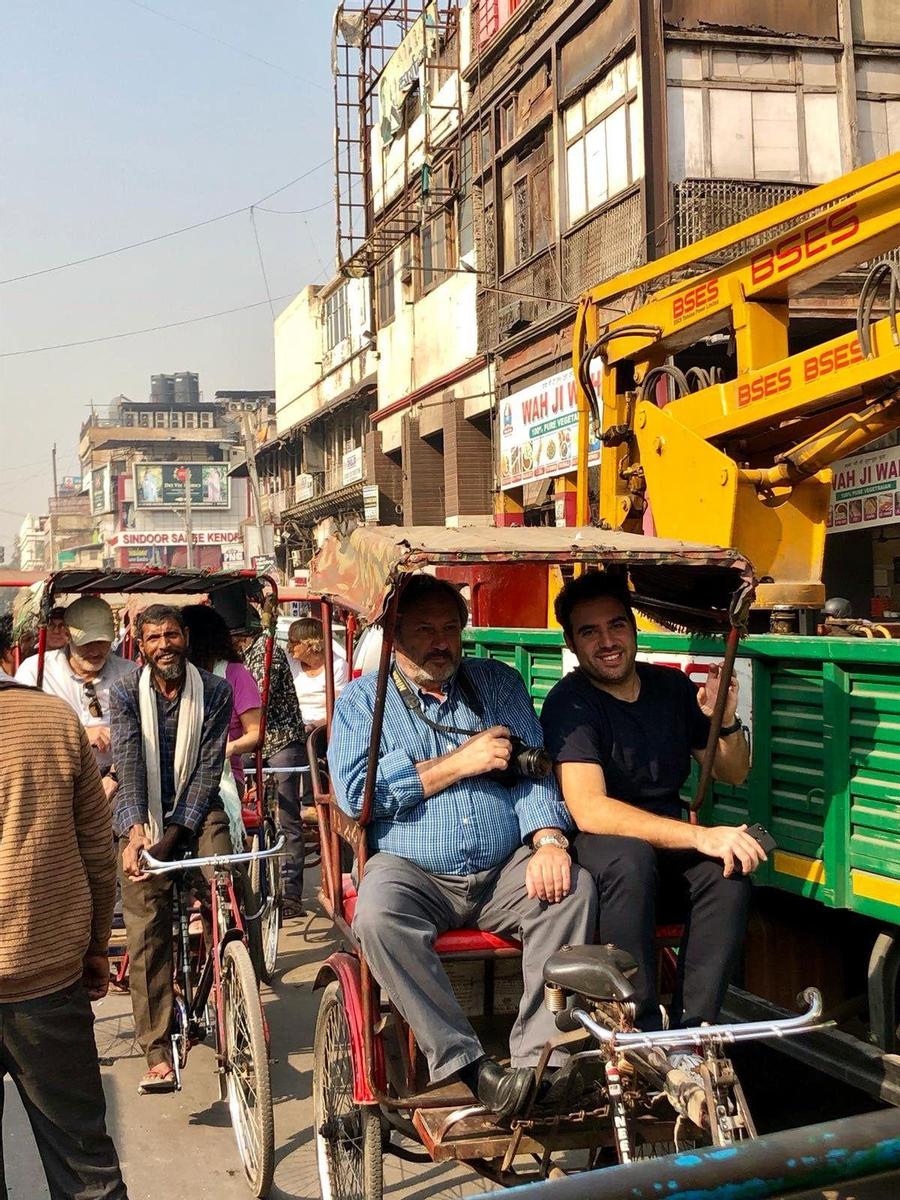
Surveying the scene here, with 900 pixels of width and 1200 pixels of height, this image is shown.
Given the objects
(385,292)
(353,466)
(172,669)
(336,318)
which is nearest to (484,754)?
(172,669)

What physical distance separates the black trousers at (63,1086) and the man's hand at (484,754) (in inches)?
50.0

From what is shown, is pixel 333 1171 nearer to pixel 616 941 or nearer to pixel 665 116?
pixel 616 941

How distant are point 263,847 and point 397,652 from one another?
2803 mm

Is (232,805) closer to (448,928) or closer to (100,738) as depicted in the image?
(100,738)

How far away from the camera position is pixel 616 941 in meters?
3.67

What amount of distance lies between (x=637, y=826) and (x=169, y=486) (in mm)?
89671

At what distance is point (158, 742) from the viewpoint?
17.4 feet

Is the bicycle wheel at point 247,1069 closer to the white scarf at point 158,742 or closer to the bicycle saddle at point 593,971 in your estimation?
the white scarf at point 158,742

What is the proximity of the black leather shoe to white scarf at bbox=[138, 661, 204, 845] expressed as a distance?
2.21 m

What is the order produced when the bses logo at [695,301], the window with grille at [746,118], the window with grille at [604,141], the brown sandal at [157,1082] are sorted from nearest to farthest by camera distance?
1. the brown sandal at [157,1082]
2. the bses logo at [695,301]
3. the window with grille at [746,118]
4. the window with grille at [604,141]

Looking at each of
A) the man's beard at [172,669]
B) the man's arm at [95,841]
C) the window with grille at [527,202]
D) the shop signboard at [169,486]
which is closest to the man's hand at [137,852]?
the man's beard at [172,669]

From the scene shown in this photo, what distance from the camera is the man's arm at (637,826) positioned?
371 centimetres

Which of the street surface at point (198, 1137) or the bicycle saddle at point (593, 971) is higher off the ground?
the bicycle saddle at point (593, 971)

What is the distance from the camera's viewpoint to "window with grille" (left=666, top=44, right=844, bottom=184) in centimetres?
1599
